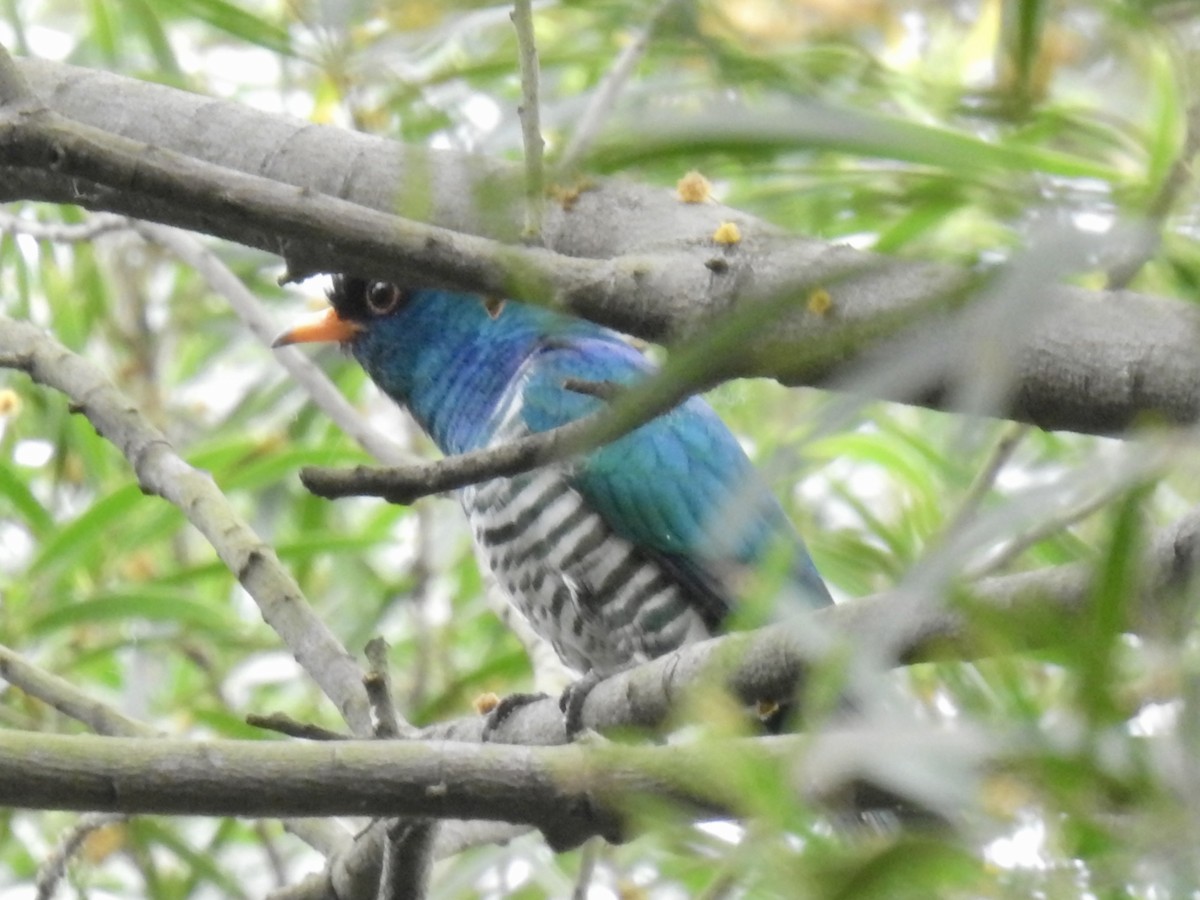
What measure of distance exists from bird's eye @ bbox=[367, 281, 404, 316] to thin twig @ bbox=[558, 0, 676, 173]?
6.06ft

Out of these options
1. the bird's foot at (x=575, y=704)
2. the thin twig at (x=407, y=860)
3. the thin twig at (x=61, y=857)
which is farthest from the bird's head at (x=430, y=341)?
the thin twig at (x=407, y=860)

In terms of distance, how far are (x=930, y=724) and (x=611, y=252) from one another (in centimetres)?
103

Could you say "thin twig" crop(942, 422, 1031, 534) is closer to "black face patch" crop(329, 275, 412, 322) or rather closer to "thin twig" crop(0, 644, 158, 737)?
"thin twig" crop(0, 644, 158, 737)

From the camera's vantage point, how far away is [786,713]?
2.36m

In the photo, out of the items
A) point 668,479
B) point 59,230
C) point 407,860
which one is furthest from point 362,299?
point 407,860

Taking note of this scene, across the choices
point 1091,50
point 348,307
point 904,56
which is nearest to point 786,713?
point 904,56

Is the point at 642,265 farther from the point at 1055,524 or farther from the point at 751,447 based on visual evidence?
the point at 751,447

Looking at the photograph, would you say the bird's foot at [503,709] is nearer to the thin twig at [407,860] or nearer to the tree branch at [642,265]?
the thin twig at [407,860]

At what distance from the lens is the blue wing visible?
10.6 feet

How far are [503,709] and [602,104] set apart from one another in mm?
1259

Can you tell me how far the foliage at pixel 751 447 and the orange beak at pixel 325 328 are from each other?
0.81ft

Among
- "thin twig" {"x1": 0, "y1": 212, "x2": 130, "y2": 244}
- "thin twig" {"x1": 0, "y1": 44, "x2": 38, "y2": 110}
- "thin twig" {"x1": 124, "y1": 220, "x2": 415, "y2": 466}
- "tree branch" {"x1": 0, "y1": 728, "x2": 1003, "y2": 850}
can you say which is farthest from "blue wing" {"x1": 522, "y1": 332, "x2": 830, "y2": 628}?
"thin twig" {"x1": 0, "y1": 44, "x2": 38, "y2": 110}

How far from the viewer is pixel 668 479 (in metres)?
3.42

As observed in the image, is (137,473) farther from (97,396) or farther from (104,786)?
(104,786)
